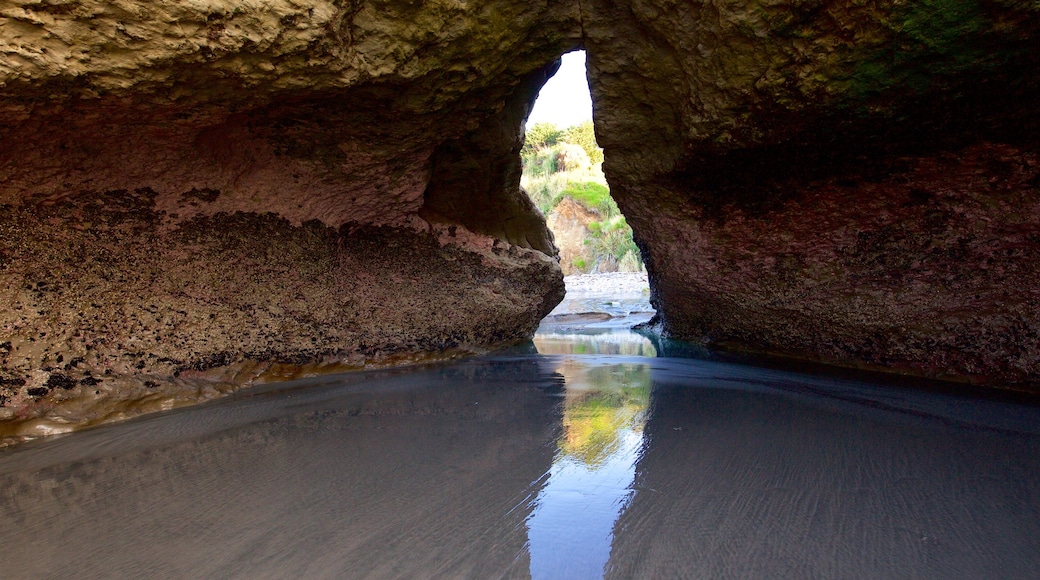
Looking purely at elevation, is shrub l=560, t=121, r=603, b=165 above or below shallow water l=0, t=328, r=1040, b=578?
above

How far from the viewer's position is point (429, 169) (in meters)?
3.43

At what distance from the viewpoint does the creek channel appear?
1260 millimetres

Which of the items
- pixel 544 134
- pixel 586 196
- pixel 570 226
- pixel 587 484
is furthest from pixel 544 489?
pixel 544 134

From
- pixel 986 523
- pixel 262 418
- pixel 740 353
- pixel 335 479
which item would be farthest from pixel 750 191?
pixel 262 418

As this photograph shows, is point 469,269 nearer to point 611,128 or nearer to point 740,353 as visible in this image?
point 611,128

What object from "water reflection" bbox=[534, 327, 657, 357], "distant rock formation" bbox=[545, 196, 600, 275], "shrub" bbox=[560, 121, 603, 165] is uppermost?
"shrub" bbox=[560, 121, 603, 165]

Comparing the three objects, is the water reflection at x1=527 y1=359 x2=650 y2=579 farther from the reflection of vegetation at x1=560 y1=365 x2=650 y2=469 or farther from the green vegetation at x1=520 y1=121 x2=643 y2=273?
the green vegetation at x1=520 y1=121 x2=643 y2=273

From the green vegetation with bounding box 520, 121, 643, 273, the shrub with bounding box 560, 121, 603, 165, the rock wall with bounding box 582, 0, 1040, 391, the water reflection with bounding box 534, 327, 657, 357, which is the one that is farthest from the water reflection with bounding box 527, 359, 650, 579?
the shrub with bounding box 560, 121, 603, 165

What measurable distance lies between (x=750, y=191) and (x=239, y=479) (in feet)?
9.16

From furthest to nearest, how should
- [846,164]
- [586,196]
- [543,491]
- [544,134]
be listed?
1. [544,134]
2. [586,196]
3. [846,164]
4. [543,491]

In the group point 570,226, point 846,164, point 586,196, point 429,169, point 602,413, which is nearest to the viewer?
point 602,413

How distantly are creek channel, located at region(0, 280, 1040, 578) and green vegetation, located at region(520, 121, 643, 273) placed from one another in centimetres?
1066

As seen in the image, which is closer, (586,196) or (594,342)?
(594,342)

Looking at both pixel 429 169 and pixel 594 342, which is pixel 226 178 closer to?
pixel 429 169
